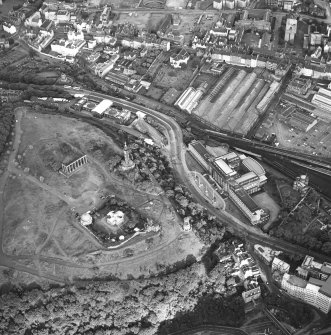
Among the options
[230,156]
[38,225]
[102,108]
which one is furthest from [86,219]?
[102,108]

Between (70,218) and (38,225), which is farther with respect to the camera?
(70,218)

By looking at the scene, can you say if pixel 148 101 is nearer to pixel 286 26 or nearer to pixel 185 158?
pixel 185 158

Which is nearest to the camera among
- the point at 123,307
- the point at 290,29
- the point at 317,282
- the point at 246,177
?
the point at 123,307

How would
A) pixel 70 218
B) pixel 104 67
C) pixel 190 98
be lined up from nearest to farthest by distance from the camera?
pixel 70 218
pixel 190 98
pixel 104 67

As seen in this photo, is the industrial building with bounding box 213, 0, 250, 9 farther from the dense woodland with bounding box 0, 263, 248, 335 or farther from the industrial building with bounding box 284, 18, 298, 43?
the dense woodland with bounding box 0, 263, 248, 335

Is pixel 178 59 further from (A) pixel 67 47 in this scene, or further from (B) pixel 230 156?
(B) pixel 230 156

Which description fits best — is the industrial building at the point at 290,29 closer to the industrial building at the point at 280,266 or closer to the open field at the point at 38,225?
the industrial building at the point at 280,266

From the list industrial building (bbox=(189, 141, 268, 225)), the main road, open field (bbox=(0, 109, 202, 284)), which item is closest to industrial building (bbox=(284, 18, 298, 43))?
the main road
